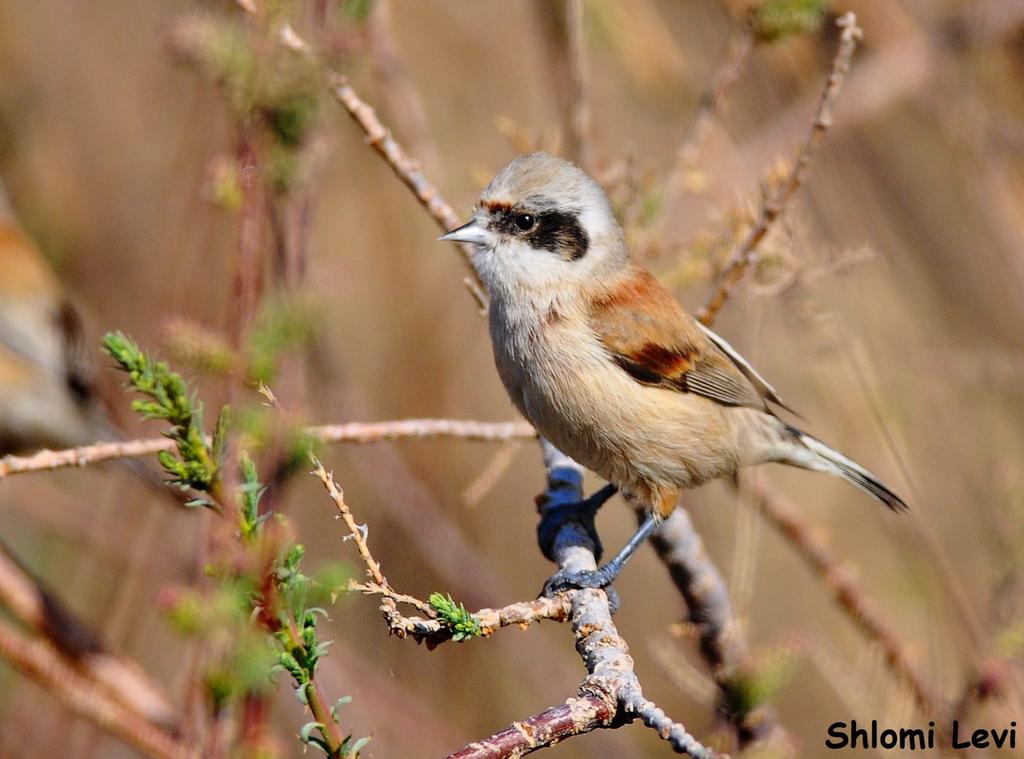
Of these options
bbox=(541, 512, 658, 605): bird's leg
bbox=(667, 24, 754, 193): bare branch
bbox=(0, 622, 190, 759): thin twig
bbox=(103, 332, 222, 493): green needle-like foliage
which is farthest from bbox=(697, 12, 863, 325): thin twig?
bbox=(0, 622, 190, 759): thin twig

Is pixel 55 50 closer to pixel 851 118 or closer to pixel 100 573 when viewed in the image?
pixel 100 573

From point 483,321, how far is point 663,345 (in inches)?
86.7

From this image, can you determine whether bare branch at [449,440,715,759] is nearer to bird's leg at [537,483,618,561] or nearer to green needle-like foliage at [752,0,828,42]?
bird's leg at [537,483,618,561]

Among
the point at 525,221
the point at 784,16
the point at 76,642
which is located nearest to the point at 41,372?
the point at 76,642

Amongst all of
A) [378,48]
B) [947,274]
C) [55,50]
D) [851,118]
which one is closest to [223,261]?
[378,48]

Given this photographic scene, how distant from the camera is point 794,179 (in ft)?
8.56

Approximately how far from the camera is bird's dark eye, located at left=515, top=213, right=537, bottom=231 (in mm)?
3086

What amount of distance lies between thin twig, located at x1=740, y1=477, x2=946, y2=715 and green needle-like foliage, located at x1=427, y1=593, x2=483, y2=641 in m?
1.65

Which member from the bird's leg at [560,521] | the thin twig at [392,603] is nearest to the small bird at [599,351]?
the bird's leg at [560,521]

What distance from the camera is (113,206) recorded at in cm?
530

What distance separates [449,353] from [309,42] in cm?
295

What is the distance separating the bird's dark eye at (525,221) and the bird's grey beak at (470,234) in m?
0.12

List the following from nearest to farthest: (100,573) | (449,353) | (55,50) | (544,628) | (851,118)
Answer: (100,573) < (851,118) < (55,50) < (449,353) < (544,628)

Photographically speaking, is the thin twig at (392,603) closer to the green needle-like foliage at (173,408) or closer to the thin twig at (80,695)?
the green needle-like foliage at (173,408)
